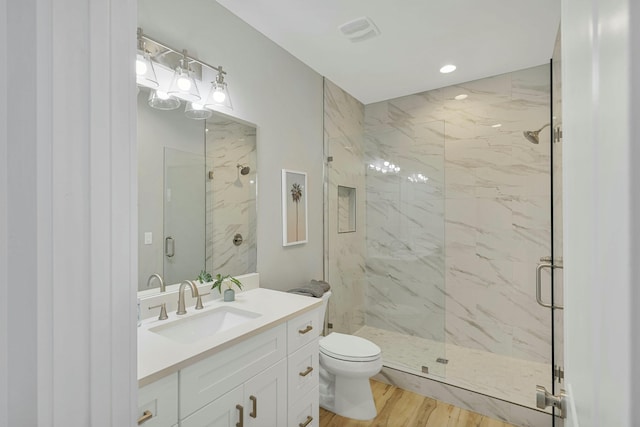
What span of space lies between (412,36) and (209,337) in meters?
2.21

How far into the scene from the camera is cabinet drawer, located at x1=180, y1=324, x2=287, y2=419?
3.45 ft

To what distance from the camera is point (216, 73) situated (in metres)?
1.82

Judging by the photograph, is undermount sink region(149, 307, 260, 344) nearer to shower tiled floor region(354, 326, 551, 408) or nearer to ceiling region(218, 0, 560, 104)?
shower tiled floor region(354, 326, 551, 408)

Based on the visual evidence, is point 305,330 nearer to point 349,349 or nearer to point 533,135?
point 349,349

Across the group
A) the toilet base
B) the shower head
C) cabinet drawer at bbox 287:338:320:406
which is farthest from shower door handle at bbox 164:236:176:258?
the shower head

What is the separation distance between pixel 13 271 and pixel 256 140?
1.79 metres

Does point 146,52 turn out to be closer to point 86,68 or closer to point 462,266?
point 86,68

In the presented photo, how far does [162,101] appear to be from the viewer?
1.54 metres

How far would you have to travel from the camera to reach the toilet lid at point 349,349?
1993mm

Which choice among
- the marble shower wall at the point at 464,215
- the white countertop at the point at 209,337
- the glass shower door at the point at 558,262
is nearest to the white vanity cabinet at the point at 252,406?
the white countertop at the point at 209,337

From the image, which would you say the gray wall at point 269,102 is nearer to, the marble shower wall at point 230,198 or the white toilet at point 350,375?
the marble shower wall at point 230,198

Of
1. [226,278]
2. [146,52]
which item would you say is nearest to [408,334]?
A: [226,278]

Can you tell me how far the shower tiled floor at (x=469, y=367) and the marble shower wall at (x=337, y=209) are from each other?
408mm

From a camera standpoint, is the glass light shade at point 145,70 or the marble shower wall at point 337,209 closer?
the glass light shade at point 145,70
